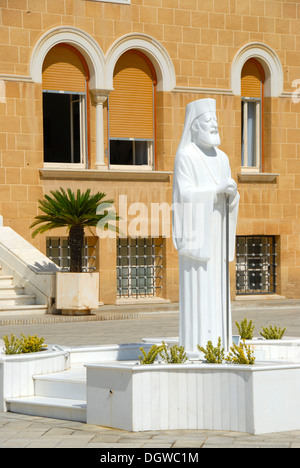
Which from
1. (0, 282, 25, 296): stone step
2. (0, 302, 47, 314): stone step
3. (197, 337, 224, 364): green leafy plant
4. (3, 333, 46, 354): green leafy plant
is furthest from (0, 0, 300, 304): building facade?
(197, 337, 224, 364): green leafy plant

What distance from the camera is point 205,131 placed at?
38.5ft

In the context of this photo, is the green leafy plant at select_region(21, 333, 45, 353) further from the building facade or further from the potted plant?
the building facade

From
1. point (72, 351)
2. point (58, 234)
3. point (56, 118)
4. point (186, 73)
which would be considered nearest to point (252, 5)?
point (186, 73)

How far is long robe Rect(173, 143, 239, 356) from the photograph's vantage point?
37.2 ft

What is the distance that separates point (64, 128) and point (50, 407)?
15.0 m

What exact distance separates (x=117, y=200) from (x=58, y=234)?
167cm

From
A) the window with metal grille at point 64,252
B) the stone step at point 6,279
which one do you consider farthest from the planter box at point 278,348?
the window with metal grille at point 64,252

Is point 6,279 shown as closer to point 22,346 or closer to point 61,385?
point 22,346

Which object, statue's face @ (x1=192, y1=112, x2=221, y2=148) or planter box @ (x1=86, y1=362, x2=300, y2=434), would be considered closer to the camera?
planter box @ (x1=86, y1=362, x2=300, y2=434)

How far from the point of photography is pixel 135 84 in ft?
84.2

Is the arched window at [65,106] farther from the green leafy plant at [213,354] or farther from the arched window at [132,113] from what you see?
the green leafy plant at [213,354]

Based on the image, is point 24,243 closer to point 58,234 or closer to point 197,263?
point 58,234

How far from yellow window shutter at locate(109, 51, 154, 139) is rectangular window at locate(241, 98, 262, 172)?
2.85 meters

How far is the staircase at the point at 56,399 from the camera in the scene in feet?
35.1
